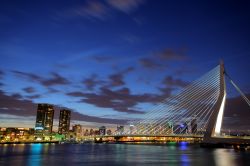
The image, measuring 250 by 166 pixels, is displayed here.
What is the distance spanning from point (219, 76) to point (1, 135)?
5396 inches

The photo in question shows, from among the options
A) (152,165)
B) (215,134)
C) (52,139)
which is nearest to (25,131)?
(52,139)

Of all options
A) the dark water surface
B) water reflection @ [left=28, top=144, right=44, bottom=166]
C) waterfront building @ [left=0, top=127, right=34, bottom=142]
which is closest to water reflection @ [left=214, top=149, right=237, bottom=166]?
the dark water surface

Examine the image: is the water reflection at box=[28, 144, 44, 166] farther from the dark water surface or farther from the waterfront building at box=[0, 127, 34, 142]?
the waterfront building at box=[0, 127, 34, 142]

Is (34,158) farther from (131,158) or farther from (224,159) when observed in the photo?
(224,159)

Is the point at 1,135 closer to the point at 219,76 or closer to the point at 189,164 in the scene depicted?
the point at 219,76

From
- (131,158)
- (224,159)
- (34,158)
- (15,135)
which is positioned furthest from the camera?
(15,135)

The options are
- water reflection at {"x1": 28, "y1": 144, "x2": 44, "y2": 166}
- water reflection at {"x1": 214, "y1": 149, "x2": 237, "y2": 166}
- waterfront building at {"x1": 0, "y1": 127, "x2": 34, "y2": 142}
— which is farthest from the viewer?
waterfront building at {"x1": 0, "y1": 127, "x2": 34, "y2": 142}

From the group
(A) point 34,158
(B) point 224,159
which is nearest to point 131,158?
(B) point 224,159

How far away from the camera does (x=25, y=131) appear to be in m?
179

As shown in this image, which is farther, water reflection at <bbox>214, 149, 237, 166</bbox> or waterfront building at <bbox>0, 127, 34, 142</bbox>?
waterfront building at <bbox>0, 127, 34, 142</bbox>

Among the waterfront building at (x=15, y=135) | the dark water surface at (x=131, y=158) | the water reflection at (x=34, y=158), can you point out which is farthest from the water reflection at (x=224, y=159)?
the waterfront building at (x=15, y=135)

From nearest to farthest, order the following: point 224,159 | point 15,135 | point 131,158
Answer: point 224,159, point 131,158, point 15,135

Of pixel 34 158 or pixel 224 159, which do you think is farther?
pixel 34 158

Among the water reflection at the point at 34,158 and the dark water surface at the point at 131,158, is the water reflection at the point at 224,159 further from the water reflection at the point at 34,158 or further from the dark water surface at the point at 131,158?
the water reflection at the point at 34,158
